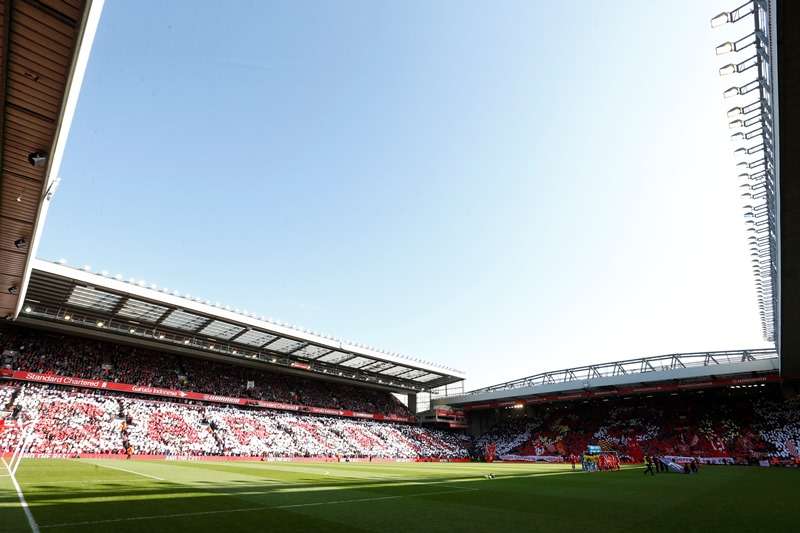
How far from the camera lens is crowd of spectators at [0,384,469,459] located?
3102 cm

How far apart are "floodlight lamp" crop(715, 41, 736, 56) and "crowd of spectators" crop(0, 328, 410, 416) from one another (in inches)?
1847

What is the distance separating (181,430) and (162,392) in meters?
5.88

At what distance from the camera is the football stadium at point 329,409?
30.1 ft

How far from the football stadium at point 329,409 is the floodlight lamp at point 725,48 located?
0.07 m

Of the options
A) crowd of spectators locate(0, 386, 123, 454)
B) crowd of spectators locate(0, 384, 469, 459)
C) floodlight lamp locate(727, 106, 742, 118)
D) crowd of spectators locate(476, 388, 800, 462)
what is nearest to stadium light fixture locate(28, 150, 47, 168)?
floodlight lamp locate(727, 106, 742, 118)

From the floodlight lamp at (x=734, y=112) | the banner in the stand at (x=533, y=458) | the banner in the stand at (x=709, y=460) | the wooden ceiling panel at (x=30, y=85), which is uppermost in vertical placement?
the floodlight lamp at (x=734, y=112)

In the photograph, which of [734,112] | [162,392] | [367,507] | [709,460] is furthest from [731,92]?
[162,392]

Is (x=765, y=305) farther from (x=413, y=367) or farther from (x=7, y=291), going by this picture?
(x=7, y=291)

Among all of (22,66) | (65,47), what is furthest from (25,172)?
(65,47)

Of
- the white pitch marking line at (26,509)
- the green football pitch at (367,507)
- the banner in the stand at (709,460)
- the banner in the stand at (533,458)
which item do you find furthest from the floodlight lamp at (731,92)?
the banner in the stand at (533,458)

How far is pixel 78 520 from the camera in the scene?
25.6 ft

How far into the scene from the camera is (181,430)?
37281 millimetres

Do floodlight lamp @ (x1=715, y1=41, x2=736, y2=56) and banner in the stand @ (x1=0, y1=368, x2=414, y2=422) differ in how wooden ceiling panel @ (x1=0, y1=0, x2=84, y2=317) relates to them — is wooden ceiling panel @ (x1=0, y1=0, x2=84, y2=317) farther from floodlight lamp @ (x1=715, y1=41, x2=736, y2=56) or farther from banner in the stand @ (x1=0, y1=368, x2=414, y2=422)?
banner in the stand @ (x1=0, y1=368, x2=414, y2=422)

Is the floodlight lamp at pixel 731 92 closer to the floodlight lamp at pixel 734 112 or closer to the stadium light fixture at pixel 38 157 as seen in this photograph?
the floodlight lamp at pixel 734 112
